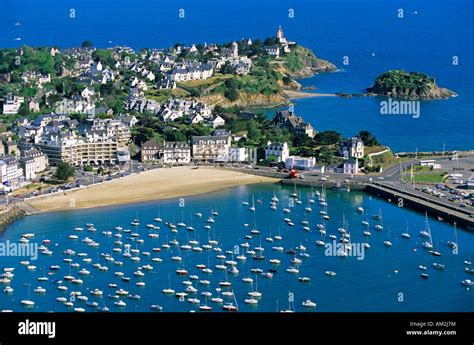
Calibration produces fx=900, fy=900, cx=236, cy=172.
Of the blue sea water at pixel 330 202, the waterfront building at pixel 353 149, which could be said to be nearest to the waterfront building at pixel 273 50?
the blue sea water at pixel 330 202

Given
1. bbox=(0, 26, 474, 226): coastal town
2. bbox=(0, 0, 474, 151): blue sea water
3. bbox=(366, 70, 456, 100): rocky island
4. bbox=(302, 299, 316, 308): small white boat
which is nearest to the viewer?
bbox=(302, 299, 316, 308): small white boat

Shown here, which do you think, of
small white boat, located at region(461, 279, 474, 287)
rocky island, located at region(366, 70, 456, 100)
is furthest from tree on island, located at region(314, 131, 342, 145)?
rocky island, located at region(366, 70, 456, 100)

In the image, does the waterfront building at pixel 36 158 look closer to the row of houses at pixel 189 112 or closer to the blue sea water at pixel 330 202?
the blue sea water at pixel 330 202

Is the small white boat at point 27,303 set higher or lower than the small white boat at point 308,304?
higher

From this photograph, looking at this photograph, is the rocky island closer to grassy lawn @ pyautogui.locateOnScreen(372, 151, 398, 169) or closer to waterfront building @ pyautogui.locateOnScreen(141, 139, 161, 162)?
grassy lawn @ pyautogui.locateOnScreen(372, 151, 398, 169)

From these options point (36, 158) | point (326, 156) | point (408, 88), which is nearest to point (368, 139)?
point (326, 156)

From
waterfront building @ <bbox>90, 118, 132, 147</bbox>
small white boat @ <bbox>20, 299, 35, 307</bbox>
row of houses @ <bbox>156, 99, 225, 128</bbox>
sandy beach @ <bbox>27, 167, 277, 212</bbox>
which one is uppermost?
row of houses @ <bbox>156, 99, 225, 128</bbox>
